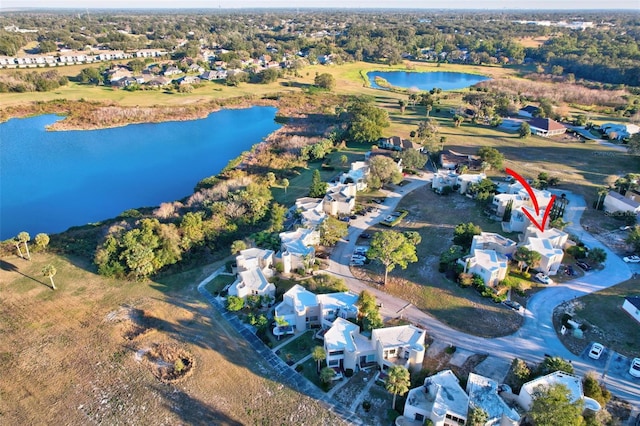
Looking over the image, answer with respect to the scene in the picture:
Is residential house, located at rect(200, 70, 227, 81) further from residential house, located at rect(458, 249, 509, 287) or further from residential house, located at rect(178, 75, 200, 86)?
residential house, located at rect(458, 249, 509, 287)

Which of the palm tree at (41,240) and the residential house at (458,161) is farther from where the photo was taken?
the residential house at (458,161)

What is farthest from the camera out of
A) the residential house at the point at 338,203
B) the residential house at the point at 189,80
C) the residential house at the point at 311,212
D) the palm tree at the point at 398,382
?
the residential house at the point at 189,80

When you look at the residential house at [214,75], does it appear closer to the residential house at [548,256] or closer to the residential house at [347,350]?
the residential house at [548,256]

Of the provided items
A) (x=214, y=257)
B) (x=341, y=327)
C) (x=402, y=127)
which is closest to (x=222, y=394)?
(x=341, y=327)

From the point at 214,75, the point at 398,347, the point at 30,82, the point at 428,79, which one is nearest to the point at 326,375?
the point at 398,347

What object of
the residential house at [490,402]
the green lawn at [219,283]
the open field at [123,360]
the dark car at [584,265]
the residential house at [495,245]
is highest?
the residential house at [495,245]

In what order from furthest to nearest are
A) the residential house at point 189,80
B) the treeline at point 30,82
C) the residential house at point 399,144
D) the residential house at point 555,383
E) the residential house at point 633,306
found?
1. the residential house at point 189,80
2. the treeline at point 30,82
3. the residential house at point 399,144
4. the residential house at point 633,306
5. the residential house at point 555,383

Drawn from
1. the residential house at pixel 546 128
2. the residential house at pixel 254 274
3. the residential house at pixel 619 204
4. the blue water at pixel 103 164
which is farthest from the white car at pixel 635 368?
the residential house at pixel 546 128
